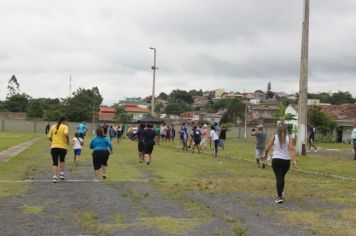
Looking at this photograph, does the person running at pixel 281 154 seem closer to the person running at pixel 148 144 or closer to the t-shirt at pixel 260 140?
the t-shirt at pixel 260 140

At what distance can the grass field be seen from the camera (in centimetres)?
914

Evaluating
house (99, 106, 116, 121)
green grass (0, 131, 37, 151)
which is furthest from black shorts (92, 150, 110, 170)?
house (99, 106, 116, 121)

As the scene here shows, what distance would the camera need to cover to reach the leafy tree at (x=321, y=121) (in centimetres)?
5650

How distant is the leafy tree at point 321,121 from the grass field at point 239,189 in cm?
3415

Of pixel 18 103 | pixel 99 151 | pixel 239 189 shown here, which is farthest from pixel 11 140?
pixel 18 103

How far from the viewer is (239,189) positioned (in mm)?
13625

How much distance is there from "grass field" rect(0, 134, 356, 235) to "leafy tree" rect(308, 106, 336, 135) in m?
34.2

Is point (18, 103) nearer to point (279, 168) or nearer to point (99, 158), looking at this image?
point (99, 158)

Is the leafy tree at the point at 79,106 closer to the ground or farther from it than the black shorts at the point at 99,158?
farther from it

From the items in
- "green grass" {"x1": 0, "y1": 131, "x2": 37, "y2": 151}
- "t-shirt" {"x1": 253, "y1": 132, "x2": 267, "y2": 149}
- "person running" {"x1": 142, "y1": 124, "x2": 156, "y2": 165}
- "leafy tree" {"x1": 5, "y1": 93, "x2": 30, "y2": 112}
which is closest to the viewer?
"t-shirt" {"x1": 253, "y1": 132, "x2": 267, "y2": 149}

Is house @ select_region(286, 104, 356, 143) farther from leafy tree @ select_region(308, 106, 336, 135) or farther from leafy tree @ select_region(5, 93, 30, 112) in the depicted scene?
leafy tree @ select_region(5, 93, 30, 112)

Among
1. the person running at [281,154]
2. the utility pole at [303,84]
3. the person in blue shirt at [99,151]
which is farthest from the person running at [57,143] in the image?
the utility pole at [303,84]

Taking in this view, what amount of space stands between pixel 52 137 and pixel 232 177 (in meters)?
5.31

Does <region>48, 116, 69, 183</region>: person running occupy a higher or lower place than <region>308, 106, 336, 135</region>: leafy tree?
lower
